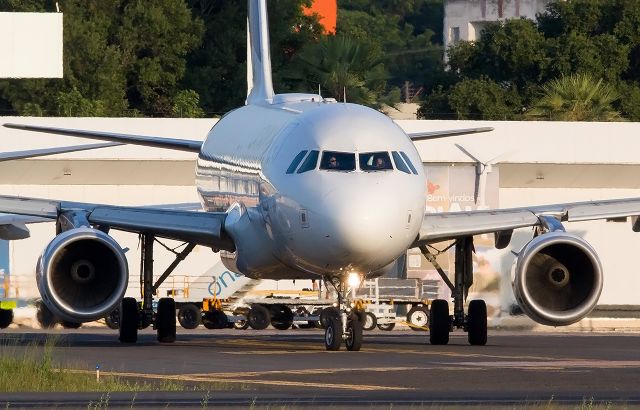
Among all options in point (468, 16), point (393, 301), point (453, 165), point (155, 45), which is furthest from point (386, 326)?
point (468, 16)

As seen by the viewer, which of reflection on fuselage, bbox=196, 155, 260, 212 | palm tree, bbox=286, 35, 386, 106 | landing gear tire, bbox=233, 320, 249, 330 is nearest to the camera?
reflection on fuselage, bbox=196, 155, 260, 212

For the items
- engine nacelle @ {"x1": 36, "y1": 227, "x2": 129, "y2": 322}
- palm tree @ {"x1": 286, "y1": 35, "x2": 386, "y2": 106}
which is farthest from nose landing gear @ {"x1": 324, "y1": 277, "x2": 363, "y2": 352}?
palm tree @ {"x1": 286, "y1": 35, "x2": 386, "y2": 106}

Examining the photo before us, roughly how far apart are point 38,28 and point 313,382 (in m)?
37.7

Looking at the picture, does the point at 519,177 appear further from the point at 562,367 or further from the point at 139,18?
the point at 562,367

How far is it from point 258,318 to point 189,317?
5.46ft

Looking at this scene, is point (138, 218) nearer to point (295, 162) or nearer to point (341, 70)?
point (295, 162)

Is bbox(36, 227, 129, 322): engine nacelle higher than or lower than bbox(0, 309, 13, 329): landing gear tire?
higher

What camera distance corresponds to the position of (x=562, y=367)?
2286 cm

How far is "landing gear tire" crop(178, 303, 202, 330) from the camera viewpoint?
1759 inches

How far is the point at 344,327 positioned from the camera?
26266 millimetres

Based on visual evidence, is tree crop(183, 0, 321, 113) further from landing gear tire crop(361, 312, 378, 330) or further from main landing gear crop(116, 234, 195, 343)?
main landing gear crop(116, 234, 195, 343)

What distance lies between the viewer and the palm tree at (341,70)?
231 ft

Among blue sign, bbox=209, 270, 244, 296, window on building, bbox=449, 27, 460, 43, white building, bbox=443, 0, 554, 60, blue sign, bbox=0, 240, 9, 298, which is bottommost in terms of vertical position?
blue sign, bbox=209, 270, 244, 296

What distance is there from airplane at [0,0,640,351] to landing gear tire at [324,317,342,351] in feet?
0.07
